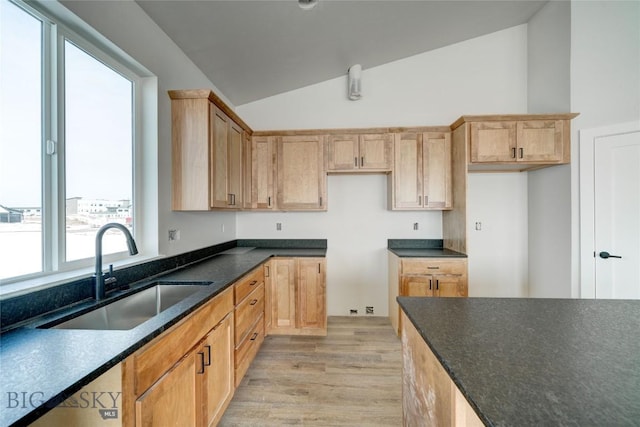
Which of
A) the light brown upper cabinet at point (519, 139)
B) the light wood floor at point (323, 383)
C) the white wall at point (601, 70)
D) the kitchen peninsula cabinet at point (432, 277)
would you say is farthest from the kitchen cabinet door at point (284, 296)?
the white wall at point (601, 70)

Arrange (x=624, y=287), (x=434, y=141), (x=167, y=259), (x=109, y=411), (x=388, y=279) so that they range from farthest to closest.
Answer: (x=388, y=279), (x=434, y=141), (x=624, y=287), (x=167, y=259), (x=109, y=411)

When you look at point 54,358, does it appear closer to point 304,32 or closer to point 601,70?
point 304,32

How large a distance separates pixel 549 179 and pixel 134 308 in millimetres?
3904

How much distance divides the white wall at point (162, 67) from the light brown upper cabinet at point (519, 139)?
2741mm

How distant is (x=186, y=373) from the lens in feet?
4.12

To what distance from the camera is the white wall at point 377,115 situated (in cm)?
321

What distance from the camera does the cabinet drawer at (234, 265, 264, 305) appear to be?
1.93m

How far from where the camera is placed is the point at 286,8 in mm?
2047

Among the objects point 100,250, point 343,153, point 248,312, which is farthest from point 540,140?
point 100,250

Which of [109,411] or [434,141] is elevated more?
[434,141]

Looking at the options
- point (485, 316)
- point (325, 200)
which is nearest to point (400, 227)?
point (325, 200)

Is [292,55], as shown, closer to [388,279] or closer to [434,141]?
[434,141]

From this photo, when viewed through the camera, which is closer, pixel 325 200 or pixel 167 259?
pixel 167 259

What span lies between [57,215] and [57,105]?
578 mm
